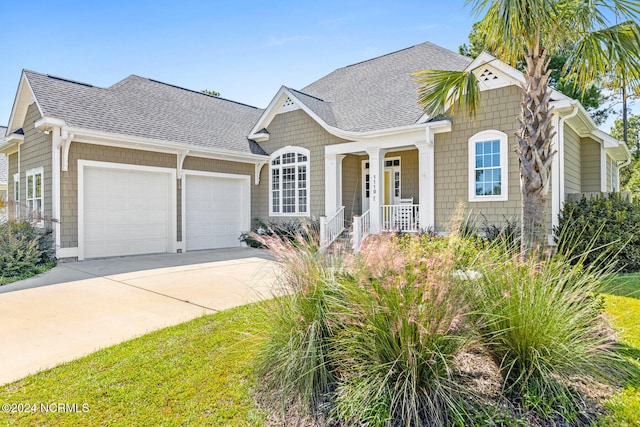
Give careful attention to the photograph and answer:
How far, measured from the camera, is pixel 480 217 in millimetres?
10445

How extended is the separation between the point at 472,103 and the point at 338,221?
6493mm

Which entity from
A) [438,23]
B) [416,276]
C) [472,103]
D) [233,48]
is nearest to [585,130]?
[438,23]

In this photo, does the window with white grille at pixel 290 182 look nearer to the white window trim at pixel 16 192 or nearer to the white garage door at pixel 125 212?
the white garage door at pixel 125 212

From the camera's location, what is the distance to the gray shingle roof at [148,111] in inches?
427

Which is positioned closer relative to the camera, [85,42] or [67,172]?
[67,172]

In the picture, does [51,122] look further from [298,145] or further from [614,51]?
[614,51]

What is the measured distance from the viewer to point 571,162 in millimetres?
11398

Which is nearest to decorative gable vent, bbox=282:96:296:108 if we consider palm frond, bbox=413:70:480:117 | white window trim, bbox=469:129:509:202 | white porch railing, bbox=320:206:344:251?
white porch railing, bbox=320:206:344:251

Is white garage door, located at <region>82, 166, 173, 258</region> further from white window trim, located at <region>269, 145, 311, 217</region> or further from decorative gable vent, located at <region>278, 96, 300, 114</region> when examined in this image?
decorative gable vent, located at <region>278, 96, 300, 114</region>

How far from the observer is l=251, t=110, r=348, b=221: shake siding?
13.3m

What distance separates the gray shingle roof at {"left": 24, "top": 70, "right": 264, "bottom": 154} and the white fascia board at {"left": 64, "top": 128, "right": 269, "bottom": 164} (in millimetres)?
228

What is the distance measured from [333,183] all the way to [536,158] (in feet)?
26.7

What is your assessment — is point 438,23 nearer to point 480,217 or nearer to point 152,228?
point 480,217

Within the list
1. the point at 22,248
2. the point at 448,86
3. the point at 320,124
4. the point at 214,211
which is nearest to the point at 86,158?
the point at 22,248
